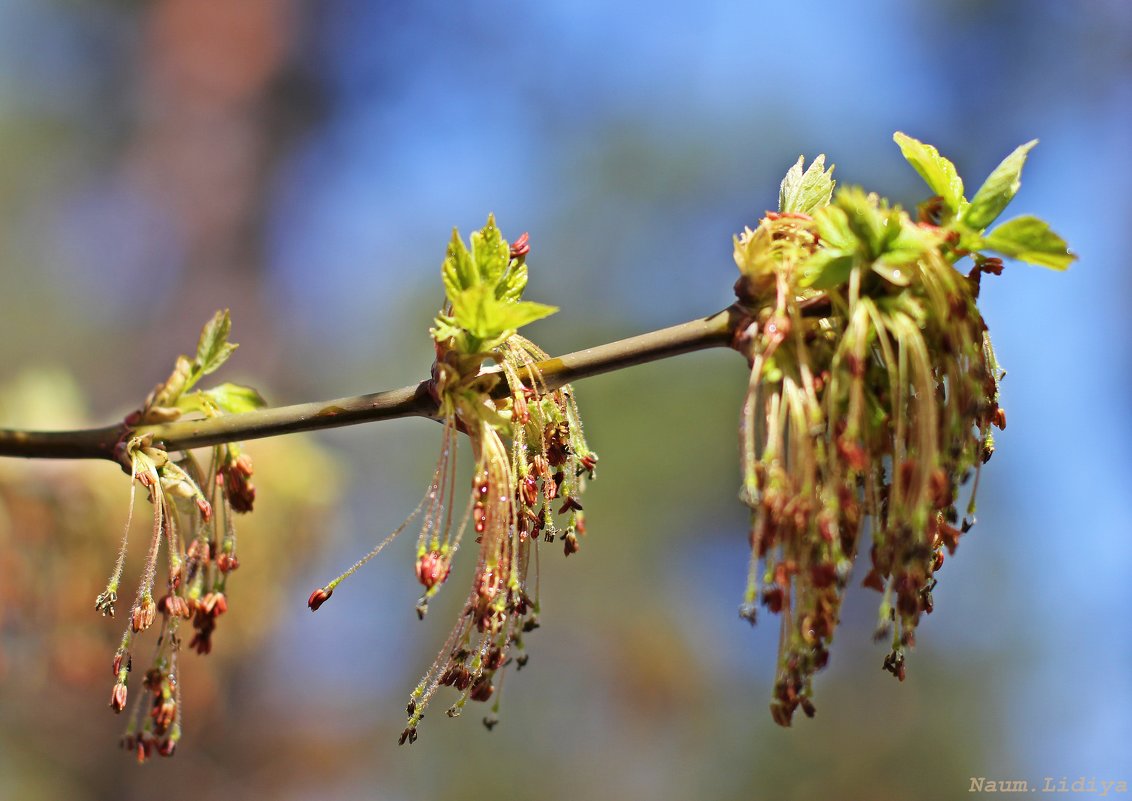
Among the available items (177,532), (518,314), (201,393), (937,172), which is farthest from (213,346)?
(937,172)

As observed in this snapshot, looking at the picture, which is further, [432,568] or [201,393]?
[201,393]

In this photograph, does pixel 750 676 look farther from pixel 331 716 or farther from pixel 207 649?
pixel 207 649

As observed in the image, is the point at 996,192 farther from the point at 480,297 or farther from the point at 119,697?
the point at 119,697

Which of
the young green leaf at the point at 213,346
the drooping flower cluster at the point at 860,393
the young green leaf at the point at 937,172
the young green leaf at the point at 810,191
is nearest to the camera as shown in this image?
the drooping flower cluster at the point at 860,393

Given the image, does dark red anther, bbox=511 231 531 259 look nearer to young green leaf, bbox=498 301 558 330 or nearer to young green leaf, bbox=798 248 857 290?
young green leaf, bbox=498 301 558 330

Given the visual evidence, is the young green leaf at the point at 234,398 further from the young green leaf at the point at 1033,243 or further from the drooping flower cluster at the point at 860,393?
the young green leaf at the point at 1033,243

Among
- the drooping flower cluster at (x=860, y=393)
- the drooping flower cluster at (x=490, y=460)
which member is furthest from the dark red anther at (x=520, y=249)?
the drooping flower cluster at (x=860, y=393)
